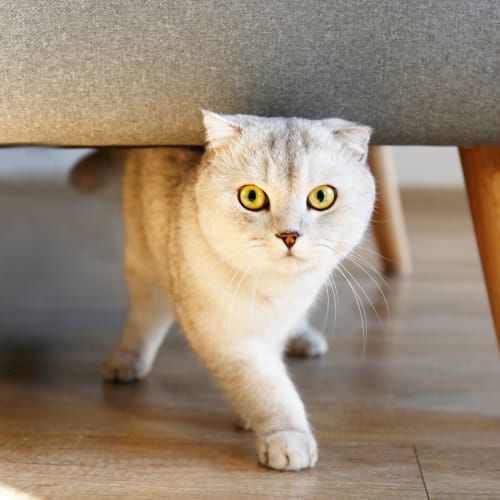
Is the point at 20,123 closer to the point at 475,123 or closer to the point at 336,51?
the point at 336,51

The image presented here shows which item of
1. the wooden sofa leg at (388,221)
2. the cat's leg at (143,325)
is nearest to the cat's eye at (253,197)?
the cat's leg at (143,325)

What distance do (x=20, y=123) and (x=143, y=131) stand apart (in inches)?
6.9

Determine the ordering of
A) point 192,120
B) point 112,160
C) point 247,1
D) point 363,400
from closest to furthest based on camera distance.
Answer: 1. point 247,1
2. point 192,120
3. point 363,400
4. point 112,160

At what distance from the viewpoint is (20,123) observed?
1176mm

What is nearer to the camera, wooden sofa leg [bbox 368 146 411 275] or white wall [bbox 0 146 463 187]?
wooden sofa leg [bbox 368 146 411 275]

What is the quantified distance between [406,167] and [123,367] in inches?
81.3

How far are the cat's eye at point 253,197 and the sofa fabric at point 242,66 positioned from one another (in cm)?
14

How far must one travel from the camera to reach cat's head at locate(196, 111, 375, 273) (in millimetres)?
1090

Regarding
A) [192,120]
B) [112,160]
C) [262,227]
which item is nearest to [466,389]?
[262,227]

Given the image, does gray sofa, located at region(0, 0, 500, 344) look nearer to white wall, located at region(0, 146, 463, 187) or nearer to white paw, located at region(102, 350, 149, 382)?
white paw, located at region(102, 350, 149, 382)

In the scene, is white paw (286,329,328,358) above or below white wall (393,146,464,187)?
above

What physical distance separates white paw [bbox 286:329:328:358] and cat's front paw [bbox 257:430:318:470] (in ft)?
1.59

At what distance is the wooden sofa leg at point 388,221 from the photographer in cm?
205

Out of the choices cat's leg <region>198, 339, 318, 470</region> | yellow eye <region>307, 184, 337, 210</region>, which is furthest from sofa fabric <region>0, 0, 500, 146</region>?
cat's leg <region>198, 339, 318, 470</region>
